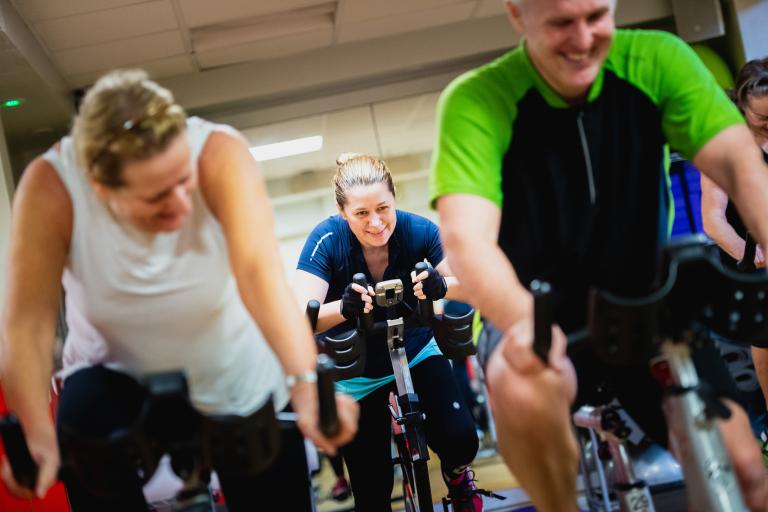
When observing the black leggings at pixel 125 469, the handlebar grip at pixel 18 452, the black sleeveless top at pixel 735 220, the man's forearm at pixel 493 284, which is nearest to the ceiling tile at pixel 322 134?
the black sleeveless top at pixel 735 220

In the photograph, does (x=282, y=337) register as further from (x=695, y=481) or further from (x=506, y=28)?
(x=506, y=28)

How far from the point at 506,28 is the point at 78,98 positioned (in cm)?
334

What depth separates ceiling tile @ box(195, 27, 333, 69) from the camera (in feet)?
22.0

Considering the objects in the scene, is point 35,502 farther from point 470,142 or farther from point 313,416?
point 470,142

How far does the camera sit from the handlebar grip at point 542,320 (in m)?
1.39

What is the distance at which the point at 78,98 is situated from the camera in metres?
6.95

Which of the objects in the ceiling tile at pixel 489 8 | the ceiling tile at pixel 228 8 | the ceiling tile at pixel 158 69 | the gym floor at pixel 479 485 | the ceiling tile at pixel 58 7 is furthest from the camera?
the ceiling tile at pixel 489 8

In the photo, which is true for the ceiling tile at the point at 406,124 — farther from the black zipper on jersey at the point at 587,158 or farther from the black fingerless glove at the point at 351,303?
the black zipper on jersey at the point at 587,158

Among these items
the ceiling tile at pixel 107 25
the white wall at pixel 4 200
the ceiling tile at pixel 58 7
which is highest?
the ceiling tile at pixel 107 25

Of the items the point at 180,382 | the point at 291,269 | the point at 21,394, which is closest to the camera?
the point at 180,382

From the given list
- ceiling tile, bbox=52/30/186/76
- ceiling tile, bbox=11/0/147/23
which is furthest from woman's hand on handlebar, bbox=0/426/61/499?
ceiling tile, bbox=52/30/186/76

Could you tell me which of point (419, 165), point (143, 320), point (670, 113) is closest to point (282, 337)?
point (143, 320)

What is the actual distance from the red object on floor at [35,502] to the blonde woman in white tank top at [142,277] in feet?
7.81

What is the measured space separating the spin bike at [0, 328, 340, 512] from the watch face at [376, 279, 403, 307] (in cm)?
155
